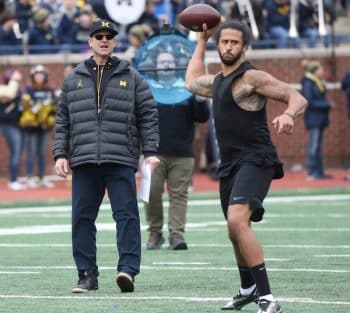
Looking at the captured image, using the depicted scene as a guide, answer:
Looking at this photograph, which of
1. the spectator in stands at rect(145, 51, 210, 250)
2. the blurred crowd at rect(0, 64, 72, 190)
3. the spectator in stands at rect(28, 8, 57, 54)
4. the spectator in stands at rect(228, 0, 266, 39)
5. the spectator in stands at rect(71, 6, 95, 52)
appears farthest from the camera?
the spectator in stands at rect(228, 0, 266, 39)

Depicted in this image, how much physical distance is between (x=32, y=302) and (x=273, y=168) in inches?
76.5

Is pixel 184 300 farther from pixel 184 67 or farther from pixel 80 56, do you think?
pixel 80 56

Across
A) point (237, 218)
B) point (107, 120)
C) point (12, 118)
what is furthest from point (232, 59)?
point (12, 118)

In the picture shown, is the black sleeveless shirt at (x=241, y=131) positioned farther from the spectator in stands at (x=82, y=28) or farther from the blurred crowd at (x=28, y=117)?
the spectator in stands at (x=82, y=28)

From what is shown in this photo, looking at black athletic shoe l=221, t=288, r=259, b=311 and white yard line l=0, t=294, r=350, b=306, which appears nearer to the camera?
black athletic shoe l=221, t=288, r=259, b=311

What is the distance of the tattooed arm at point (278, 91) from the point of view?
913cm

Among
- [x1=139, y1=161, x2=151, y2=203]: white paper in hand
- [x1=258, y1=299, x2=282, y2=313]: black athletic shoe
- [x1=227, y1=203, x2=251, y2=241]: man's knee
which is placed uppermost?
[x1=227, y1=203, x2=251, y2=241]: man's knee

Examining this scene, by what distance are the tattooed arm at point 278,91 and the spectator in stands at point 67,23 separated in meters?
17.0

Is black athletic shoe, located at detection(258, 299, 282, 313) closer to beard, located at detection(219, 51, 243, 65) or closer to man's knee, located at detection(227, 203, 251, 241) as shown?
man's knee, located at detection(227, 203, 251, 241)

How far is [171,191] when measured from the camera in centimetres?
1457

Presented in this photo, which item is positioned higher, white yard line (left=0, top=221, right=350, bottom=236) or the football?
the football

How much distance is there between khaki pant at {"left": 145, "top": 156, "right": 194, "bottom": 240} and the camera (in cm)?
1445

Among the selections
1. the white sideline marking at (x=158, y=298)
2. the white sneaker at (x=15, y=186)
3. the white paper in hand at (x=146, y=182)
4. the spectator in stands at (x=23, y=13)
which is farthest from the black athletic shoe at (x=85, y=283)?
the spectator in stands at (x=23, y=13)

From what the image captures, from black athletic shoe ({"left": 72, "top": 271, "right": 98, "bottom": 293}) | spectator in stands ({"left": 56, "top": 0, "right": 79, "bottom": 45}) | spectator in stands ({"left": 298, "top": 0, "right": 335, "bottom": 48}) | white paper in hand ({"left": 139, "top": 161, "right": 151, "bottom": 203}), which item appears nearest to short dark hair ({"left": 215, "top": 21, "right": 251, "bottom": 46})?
white paper in hand ({"left": 139, "top": 161, "right": 151, "bottom": 203})
